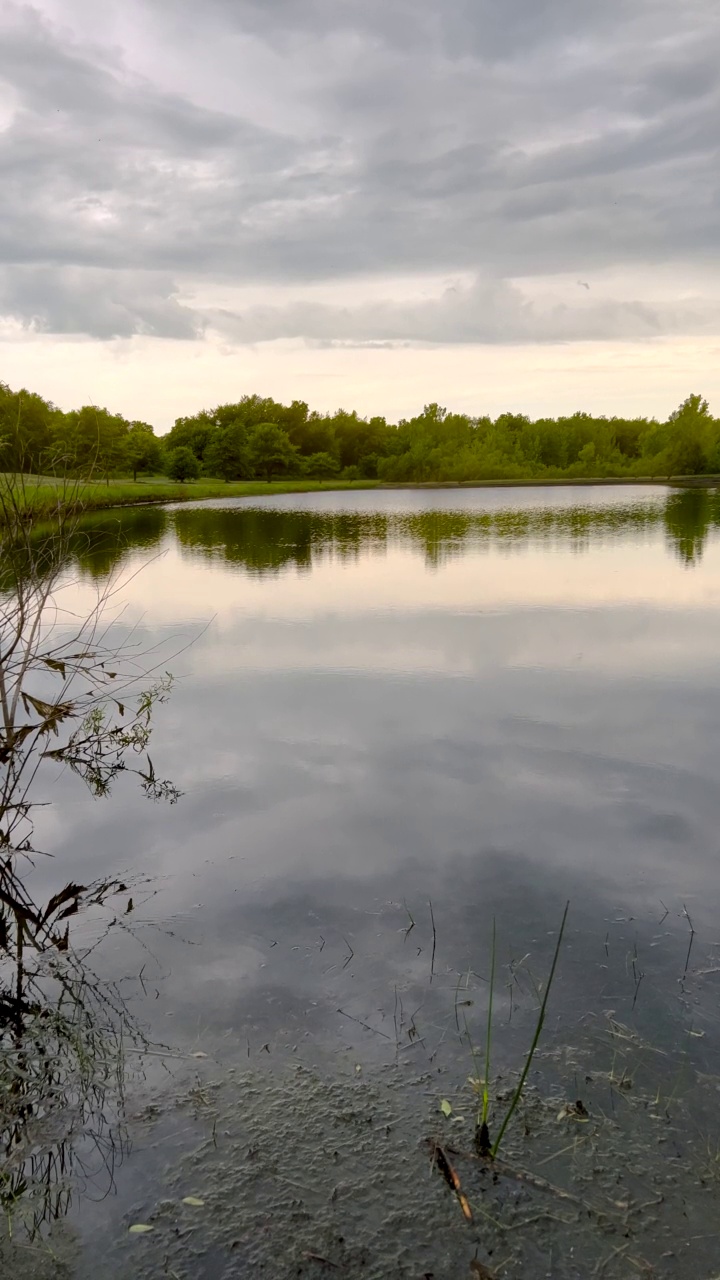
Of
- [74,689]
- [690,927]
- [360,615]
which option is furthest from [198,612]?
[690,927]

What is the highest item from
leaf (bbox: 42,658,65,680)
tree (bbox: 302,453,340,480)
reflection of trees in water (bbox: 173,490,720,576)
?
tree (bbox: 302,453,340,480)

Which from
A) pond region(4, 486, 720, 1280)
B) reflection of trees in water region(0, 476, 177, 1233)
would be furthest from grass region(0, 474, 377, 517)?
reflection of trees in water region(0, 476, 177, 1233)

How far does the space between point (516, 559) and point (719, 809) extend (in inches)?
796

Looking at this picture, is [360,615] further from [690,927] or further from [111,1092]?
[111,1092]

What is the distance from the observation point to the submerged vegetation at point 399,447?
3947 inches

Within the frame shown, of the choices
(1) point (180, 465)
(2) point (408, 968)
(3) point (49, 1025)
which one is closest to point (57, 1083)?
(3) point (49, 1025)

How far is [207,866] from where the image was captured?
7227 millimetres

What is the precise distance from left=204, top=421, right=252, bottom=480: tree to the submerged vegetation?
125mm

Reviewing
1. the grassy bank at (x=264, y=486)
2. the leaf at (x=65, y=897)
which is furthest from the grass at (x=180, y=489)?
the leaf at (x=65, y=897)

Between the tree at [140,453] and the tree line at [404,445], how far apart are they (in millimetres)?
147

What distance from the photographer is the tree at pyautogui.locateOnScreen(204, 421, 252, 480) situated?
4318 inches

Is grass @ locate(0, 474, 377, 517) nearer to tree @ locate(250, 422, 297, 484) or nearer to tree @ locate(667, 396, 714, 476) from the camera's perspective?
tree @ locate(250, 422, 297, 484)

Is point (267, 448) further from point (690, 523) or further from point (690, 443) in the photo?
point (690, 523)

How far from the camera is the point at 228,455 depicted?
361ft
